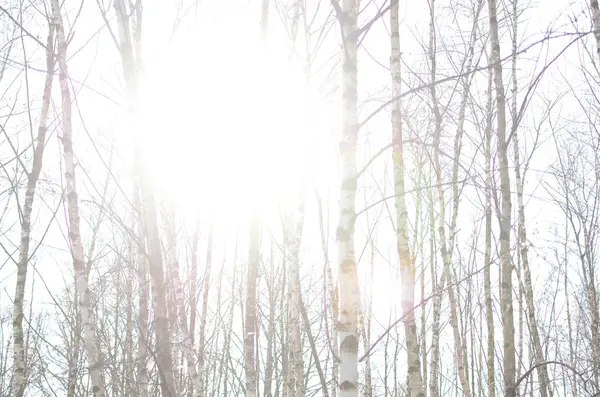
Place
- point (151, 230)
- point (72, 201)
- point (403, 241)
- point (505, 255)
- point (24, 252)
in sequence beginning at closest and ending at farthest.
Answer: point (151, 230), point (505, 255), point (72, 201), point (403, 241), point (24, 252)

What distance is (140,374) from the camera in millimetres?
5898

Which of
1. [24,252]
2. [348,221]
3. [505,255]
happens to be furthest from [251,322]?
[24,252]

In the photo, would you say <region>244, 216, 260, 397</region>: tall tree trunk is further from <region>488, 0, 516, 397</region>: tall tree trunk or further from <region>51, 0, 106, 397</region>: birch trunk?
<region>488, 0, 516, 397</region>: tall tree trunk

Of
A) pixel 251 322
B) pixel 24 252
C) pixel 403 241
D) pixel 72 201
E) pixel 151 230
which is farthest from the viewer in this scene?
pixel 24 252

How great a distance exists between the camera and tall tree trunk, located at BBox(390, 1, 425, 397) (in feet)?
13.8

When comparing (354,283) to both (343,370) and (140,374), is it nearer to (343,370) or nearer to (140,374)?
(343,370)

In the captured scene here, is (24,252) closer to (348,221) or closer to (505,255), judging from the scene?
(348,221)

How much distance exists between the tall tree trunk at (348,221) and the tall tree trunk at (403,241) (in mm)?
1650

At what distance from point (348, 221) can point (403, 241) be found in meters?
2.34

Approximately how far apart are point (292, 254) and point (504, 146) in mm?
3360

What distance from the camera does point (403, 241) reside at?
15.0ft

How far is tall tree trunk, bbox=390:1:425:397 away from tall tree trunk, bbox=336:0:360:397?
5.41ft

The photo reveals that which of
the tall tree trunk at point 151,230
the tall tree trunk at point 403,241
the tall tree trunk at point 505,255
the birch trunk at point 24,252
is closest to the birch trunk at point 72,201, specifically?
the tall tree trunk at point 151,230

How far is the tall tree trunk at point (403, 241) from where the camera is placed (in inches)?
165
